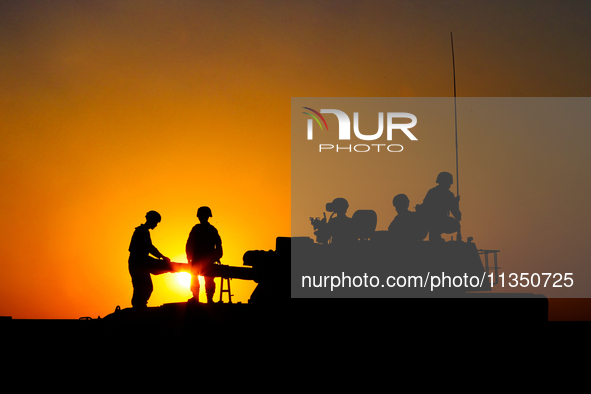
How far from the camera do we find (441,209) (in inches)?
286

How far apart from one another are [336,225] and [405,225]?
3.72 ft

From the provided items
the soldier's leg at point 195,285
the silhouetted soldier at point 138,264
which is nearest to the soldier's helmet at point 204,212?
the silhouetted soldier at point 138,264

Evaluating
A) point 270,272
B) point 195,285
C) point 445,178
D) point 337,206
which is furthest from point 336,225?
point 195,285

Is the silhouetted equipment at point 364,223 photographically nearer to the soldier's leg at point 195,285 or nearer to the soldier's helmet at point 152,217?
the soldier's leg at point 195,285

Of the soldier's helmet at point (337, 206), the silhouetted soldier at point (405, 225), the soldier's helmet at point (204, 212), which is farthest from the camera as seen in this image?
the soldier's helmet at point (204, 212)

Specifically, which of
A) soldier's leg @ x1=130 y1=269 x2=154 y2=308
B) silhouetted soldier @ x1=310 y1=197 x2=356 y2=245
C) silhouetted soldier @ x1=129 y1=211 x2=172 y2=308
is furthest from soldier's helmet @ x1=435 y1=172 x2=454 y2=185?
soldier's leg @ x1=130 y1=269 x2=154 y2=308

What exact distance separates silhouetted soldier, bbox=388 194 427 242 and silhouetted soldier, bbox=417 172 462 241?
0.47 ft

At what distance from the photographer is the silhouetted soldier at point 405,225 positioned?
7.08 m

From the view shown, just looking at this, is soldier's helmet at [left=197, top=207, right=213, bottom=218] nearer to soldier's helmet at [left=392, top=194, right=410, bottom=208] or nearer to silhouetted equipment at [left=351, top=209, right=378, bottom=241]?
silhouetted equipment at [left=351, top=209, right=378, bottom=241]

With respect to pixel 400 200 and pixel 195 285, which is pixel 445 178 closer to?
pixel 400 200

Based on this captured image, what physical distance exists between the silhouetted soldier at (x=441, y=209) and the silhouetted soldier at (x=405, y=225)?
144mm

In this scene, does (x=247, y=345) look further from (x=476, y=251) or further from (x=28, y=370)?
(x=476, y=251)

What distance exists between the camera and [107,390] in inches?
212

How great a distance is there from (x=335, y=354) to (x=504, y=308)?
8.18 ft
